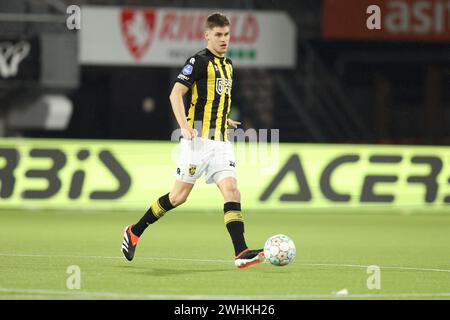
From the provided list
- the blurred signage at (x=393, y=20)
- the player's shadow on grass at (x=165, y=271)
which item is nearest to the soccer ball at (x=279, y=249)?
the player's shadow on grass at (x=165, y=271)

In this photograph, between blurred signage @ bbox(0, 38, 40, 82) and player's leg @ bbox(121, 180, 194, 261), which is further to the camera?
blurred signage @ bbox(0, 38, 40, 82)

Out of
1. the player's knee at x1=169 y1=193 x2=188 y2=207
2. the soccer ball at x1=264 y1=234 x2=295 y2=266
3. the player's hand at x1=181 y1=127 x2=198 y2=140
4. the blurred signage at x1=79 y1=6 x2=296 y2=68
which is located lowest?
the soccer ball at x1=264 y1=234 x2=295 y2=266

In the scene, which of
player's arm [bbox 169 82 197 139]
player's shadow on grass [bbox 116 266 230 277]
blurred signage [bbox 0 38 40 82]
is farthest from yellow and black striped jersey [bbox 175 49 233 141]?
blurred signage [bbox 0 38 40 82]

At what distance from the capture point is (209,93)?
11289 millimetres

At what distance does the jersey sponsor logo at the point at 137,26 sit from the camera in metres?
28.1

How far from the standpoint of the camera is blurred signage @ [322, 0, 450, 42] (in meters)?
28.6

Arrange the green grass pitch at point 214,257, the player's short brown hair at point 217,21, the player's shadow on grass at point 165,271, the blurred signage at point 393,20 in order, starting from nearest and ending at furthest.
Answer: the green grass pitch at point 214,257, the player's shadow on grass at point 165,271, the player's short brown hair at point 217,21, the blurred signage at point 393,20

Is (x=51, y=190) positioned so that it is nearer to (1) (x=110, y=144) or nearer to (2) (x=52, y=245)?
(1) (x=110, y=144)

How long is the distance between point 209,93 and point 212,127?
1.07ft

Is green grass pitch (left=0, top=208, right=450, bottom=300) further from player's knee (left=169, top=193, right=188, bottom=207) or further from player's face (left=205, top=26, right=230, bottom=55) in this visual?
player's face (left=205, top=26, right=230, bottom=55)

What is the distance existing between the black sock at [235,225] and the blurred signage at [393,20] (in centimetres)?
1789

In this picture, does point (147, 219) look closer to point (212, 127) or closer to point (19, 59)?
point (212, 127)

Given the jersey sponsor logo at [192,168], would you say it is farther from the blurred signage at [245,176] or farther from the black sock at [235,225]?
the blurred signage at [245,176]

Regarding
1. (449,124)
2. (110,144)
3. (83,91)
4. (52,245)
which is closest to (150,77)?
(83,91)
